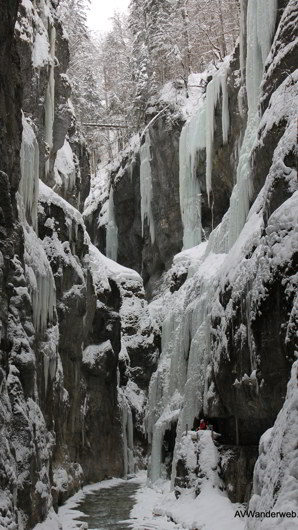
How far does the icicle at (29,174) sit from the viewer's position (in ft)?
49.9

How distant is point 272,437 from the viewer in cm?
633

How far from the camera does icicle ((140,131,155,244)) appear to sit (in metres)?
31.0

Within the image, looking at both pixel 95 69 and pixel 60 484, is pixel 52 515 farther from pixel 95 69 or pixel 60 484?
pixel 95 69

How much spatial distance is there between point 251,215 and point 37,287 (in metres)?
5.42

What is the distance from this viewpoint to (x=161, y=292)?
3125 cm

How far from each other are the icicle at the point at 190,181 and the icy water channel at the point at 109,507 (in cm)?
1050

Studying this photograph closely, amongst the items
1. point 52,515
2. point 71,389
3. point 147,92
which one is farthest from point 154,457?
point 147,92

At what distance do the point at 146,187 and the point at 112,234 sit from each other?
14.7 ft

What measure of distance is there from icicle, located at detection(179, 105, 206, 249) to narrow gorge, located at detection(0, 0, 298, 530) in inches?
2.6

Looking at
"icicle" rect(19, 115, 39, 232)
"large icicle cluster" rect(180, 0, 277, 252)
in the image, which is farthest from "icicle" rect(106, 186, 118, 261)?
"icicle" rect(19, 115, 39, 232)

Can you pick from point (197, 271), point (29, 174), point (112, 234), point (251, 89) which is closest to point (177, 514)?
point (197, 271)

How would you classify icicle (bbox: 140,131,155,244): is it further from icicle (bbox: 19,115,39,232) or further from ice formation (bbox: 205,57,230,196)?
icicle (bbox: 19,115,39,232)

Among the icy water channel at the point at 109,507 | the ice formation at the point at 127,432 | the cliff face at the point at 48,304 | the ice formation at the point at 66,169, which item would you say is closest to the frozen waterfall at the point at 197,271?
the icy water channel at the point at 109,507

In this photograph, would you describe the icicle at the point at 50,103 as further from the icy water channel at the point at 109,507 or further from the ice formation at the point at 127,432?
the ice formation at the point at 127,432
